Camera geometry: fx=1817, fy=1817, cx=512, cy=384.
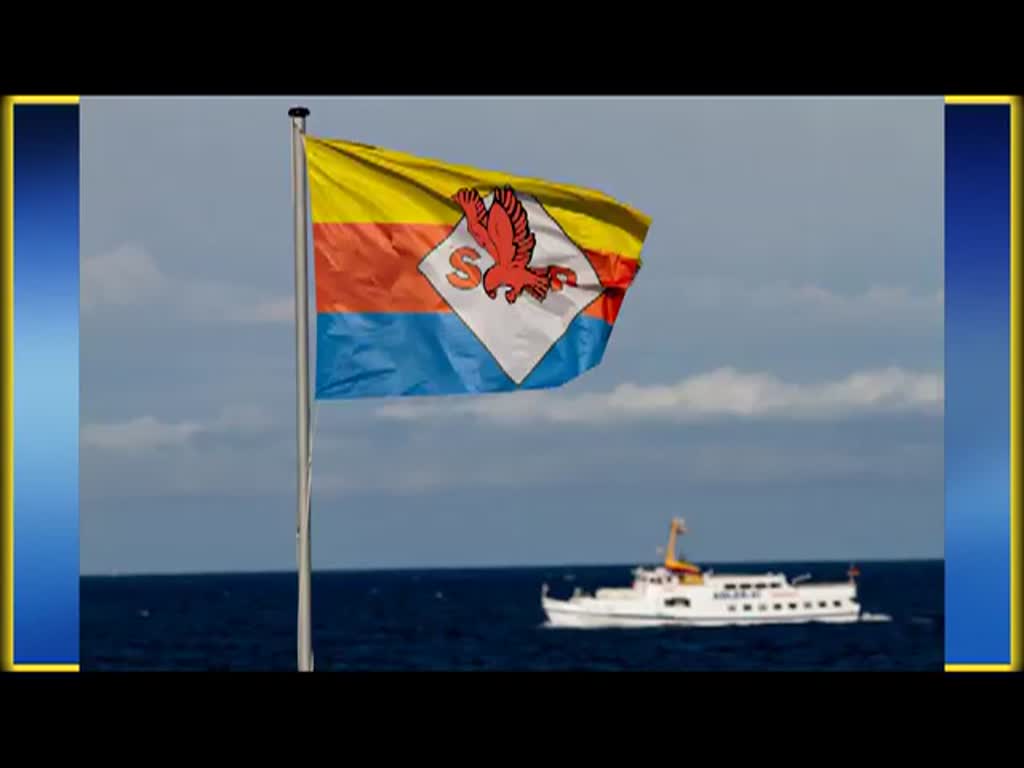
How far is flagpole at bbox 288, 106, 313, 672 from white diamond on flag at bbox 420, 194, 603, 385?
4.82ft

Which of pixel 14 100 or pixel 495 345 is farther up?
pixel 14 100

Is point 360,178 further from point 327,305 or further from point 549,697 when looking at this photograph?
point 549,697

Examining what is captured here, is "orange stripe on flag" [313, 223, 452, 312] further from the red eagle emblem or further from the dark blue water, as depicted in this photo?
the dark blue water

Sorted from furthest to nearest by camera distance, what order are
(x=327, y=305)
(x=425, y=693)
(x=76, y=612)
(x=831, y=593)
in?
(x=831, y=593) → (x=76, y=612) → (x=327, y=305) → (x=425, y=693)

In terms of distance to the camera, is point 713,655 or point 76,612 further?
point 713,655

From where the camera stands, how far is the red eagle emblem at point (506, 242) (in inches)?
654

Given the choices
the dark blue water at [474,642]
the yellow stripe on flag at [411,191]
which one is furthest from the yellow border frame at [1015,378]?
the dark blue water at [474,642]

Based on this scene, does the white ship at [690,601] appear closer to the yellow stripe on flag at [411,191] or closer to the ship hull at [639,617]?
the ship hull at [639,617]

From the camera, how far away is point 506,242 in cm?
1666

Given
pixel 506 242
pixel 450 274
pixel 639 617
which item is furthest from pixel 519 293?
pixel 639 617

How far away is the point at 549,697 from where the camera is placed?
15016 millimetres

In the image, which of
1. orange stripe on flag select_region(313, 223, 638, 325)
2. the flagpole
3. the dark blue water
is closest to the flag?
orange stripe on flag select_region(313, 223, 638, 325)

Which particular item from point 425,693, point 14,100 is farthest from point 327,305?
point 14,100

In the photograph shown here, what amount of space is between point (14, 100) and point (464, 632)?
369 ft
